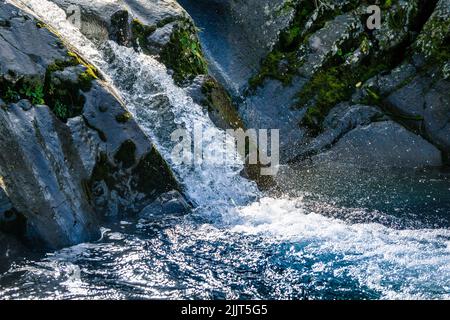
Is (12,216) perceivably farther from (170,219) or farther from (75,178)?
(170,219)

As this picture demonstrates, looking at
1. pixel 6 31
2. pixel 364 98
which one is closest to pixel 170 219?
pixel 6 31

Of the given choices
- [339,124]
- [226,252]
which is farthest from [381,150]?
[226,252]

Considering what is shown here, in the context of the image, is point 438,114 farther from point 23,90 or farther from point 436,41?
point 23,90

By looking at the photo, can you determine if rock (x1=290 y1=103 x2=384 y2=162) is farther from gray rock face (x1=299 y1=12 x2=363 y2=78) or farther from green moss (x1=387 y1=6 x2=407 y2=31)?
green moss (x1=387 y1=6 x2=407 y2=31)

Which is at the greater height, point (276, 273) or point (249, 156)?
point (249, 156)

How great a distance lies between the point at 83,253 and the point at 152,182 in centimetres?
212

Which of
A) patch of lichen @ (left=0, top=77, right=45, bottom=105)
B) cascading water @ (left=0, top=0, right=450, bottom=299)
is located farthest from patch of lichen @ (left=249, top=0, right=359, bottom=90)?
patch of lichen @ (left=0, top=77, right=45, bottom=105)

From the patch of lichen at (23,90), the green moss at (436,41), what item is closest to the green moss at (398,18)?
the green moss at (436,41)

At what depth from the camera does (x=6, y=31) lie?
849cm

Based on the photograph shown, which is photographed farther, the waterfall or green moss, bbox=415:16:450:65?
green moss, bbox=415:16:450:65

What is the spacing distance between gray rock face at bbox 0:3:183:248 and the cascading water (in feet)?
1.51

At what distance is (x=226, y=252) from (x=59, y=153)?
2890mm

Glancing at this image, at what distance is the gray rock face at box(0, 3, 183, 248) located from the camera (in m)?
7.34
